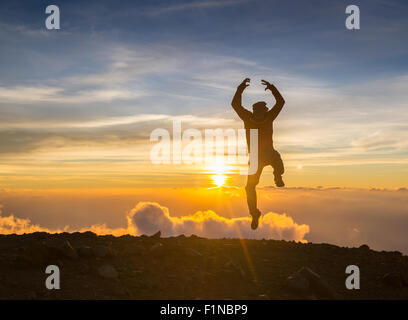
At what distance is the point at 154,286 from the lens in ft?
30.7

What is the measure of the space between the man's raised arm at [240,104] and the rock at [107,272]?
6.87 m

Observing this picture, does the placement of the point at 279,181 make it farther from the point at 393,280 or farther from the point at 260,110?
the point at 393,280

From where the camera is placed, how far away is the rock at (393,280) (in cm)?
1070

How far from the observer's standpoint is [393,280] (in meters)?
10.7

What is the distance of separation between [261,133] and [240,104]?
4.01 feet

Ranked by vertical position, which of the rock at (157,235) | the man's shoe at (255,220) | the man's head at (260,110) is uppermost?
the man's head at (260,110)

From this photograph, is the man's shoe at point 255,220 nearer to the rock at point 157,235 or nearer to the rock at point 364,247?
the rock at point 157,235

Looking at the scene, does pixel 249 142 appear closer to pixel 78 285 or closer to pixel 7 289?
pixel 78 285

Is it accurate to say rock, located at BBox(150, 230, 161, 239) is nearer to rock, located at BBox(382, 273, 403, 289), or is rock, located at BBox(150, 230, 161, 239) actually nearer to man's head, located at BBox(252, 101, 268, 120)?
man's head, located at BBox(252, 101, 268, 120)

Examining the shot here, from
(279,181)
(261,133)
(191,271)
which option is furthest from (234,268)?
(261,133)

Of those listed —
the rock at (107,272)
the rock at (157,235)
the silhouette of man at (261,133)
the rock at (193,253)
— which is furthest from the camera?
the silhouette of man at (261,133)

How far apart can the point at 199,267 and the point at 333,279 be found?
3.39 meters

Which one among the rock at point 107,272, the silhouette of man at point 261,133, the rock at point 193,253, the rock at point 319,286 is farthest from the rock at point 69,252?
the silhouette of man at point 261,133
